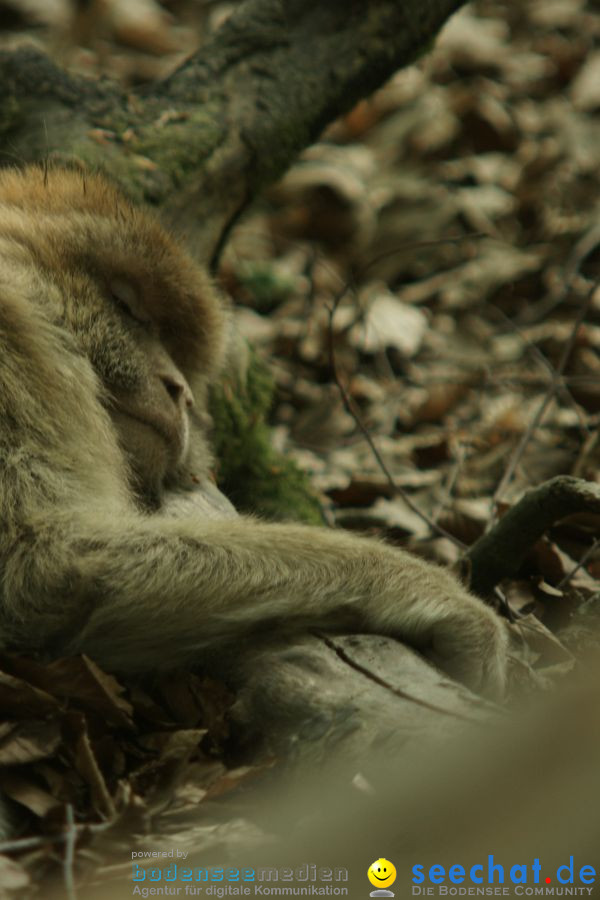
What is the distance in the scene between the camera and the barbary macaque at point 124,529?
3.30 m

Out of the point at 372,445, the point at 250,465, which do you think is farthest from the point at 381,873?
the point at 250,465

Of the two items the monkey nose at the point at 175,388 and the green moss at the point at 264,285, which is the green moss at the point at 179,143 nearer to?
the monkey nose at the point at 175,388

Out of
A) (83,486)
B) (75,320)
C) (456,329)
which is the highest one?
(75,320)

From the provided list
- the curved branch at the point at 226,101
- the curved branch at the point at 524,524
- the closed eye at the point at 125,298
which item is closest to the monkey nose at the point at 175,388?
the closed eye at the point at 125,298

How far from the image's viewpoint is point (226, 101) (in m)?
5.62

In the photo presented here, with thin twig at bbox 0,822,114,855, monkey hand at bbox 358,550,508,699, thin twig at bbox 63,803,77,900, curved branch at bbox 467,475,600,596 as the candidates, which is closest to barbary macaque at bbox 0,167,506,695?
monkey hand at bbox 358,550,508,699

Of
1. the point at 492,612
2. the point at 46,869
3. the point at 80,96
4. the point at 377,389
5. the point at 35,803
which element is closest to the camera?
the point at 46,869

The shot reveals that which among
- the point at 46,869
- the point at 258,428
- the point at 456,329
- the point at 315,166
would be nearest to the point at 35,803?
the point at 46,869

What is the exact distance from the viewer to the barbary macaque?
3301 millimetres

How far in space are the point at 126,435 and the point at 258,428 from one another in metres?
1.84

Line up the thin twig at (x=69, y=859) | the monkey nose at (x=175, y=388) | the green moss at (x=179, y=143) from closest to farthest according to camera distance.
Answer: the thin twig at (x=69, y=859) < the monkey nose at (x=175, y=388) < the green moss at (x=179, y=143)

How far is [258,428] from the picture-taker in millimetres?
5707

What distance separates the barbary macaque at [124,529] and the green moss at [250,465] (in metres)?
1.37

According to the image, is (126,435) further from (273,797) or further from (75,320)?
(273,797)
